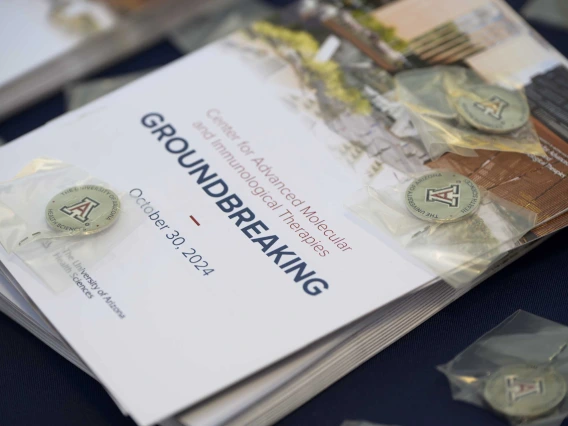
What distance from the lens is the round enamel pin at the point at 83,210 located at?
73cm

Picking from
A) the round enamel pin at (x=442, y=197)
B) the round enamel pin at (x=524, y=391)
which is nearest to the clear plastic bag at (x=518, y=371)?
the round enamel pin at (x=524, y=391)

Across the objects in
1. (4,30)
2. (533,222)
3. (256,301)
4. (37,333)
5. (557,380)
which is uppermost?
(4,30)

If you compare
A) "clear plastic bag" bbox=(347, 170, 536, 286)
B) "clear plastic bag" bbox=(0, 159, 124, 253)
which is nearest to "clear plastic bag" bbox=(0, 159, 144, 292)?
"clear plastic bag" bbox=(0, 159, 124, 253)

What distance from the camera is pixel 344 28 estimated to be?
93 cm

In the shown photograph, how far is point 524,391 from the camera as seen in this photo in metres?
0.64

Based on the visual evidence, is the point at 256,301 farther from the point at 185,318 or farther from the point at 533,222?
the point at 533,222

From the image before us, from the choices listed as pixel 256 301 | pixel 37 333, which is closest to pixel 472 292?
pixel 256 301

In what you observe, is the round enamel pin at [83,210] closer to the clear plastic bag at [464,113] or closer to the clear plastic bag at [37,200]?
the clear plastic bag at [37,200]

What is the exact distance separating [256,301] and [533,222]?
0.29 meters

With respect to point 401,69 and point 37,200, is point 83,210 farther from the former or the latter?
point 401,69

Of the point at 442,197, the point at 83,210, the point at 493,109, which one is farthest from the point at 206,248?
the point at 493,109

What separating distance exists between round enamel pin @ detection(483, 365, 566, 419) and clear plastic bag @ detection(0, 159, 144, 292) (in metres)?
0.39

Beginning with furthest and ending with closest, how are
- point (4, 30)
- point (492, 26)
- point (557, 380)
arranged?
point (4, 30), point (492, 26), point (557, 380)

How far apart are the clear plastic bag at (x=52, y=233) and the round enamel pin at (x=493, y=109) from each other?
386mm
